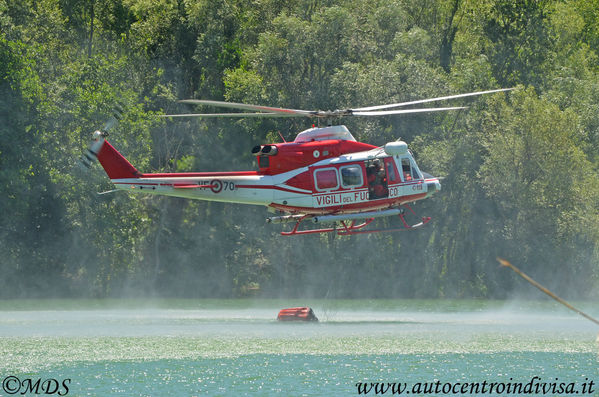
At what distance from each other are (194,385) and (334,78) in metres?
36.4

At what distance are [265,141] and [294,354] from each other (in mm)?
31692

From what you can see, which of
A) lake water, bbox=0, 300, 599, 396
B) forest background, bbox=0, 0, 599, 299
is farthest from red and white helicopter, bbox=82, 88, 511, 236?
forest background, bbox=0, 0, 599, 299

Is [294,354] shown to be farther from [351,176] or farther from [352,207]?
[351,176]

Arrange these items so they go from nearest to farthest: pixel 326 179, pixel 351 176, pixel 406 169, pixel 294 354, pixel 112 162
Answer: pixel 294 354
pixel 112 162
pixel 351 176
pixel 326 179
pixel 406 169

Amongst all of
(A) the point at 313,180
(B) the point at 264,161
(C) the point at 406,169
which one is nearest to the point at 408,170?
(C) the point at 406,169

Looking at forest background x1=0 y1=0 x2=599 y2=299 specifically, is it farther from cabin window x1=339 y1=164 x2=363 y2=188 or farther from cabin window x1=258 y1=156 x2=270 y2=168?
cabin window x1=339 y1=164 x2=363 y2=188

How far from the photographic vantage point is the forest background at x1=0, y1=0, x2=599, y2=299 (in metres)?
59.6

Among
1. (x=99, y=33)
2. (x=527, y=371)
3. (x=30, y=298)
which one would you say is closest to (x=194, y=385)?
(x=527, y=371)

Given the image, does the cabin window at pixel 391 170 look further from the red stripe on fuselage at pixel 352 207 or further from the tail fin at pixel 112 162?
the tail fin at pixel 112 162

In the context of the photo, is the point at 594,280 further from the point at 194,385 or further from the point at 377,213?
the point at 194,385

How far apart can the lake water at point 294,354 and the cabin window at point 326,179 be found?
5601 millimetres

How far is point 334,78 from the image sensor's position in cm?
6134

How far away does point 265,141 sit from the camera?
63.2 meters

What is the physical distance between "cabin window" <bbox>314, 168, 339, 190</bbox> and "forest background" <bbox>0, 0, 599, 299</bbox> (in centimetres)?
2450
